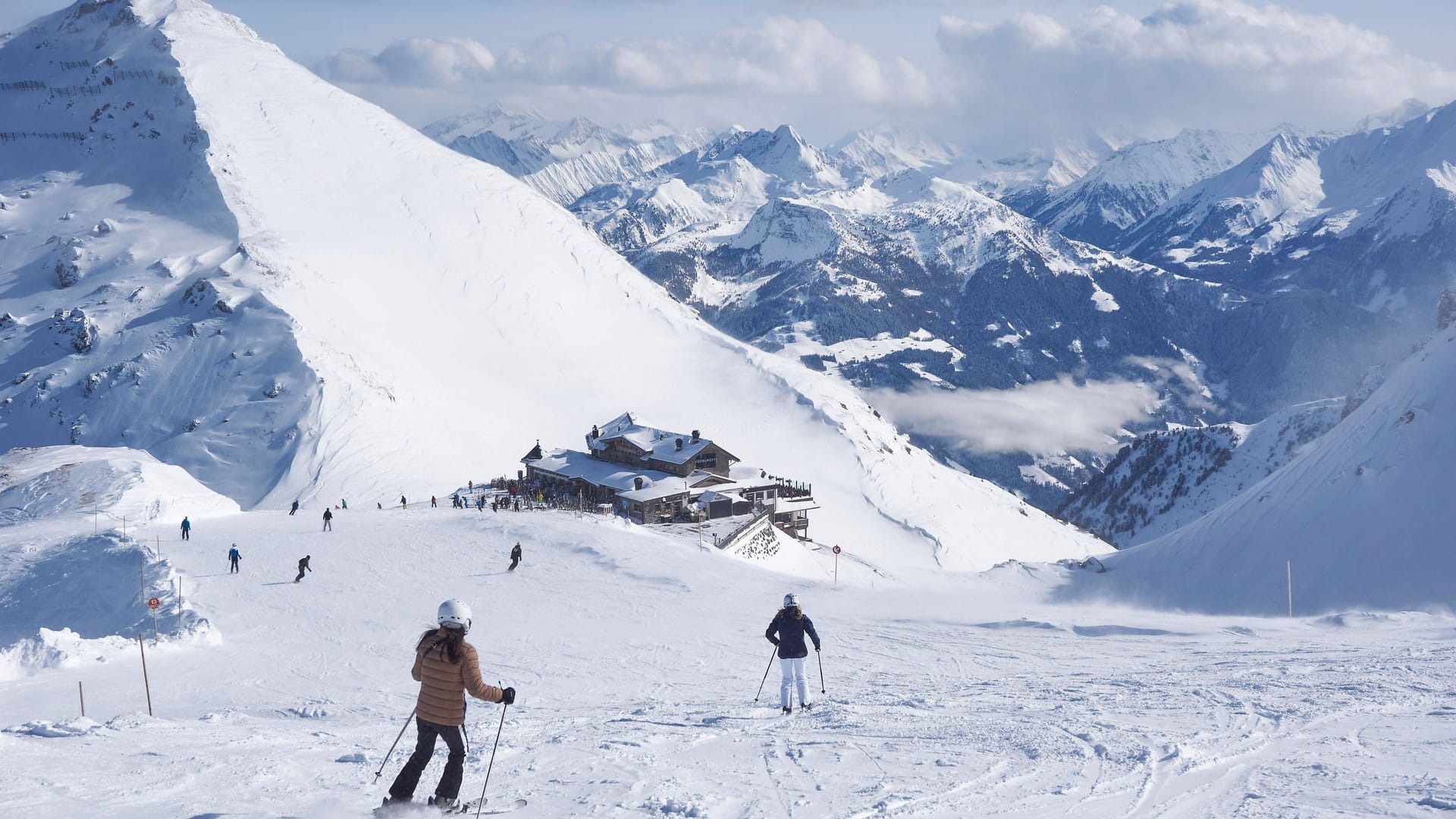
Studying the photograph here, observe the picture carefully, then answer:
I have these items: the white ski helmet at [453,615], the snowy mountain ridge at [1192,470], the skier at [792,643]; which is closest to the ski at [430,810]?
the white ski helmet at [453,615]

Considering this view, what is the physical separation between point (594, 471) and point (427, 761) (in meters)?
55.1

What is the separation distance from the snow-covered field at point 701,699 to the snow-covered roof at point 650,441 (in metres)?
23.7

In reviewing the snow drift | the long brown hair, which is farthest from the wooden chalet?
the long brown hair

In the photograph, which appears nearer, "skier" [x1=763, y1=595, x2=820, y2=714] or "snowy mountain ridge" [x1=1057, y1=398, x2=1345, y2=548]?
"skier" [x1=763, y1=595, x2=820, y2=714]

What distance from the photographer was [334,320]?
9831 centimetres

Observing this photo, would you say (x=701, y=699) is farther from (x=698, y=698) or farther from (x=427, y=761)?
(x=427, y=761)

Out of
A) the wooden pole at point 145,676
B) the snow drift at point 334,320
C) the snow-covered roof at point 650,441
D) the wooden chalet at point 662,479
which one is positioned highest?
the snow drift at point 334,320

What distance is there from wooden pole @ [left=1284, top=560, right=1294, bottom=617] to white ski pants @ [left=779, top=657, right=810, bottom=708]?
24344mm

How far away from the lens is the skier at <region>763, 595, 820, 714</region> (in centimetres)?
1504

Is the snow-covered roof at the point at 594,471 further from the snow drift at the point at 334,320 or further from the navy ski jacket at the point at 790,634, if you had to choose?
the navy ski jacket at the point at 790,634

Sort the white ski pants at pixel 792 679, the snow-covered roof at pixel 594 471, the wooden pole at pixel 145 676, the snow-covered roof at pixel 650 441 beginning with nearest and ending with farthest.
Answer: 1. the white ski pants at pixel 792 679
2. the wooden pole at pixel 145 676
3. the snow-covered roof at pixel 594 471
4. the snow-covered roof at pixel 650 441

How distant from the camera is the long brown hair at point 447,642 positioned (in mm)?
9477

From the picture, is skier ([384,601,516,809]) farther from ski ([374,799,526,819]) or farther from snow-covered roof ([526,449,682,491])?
snow-covered roof ([526,449,682,491])

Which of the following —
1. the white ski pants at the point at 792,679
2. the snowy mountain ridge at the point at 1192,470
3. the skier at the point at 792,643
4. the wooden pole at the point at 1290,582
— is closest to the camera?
the skier at the point at 792,643
